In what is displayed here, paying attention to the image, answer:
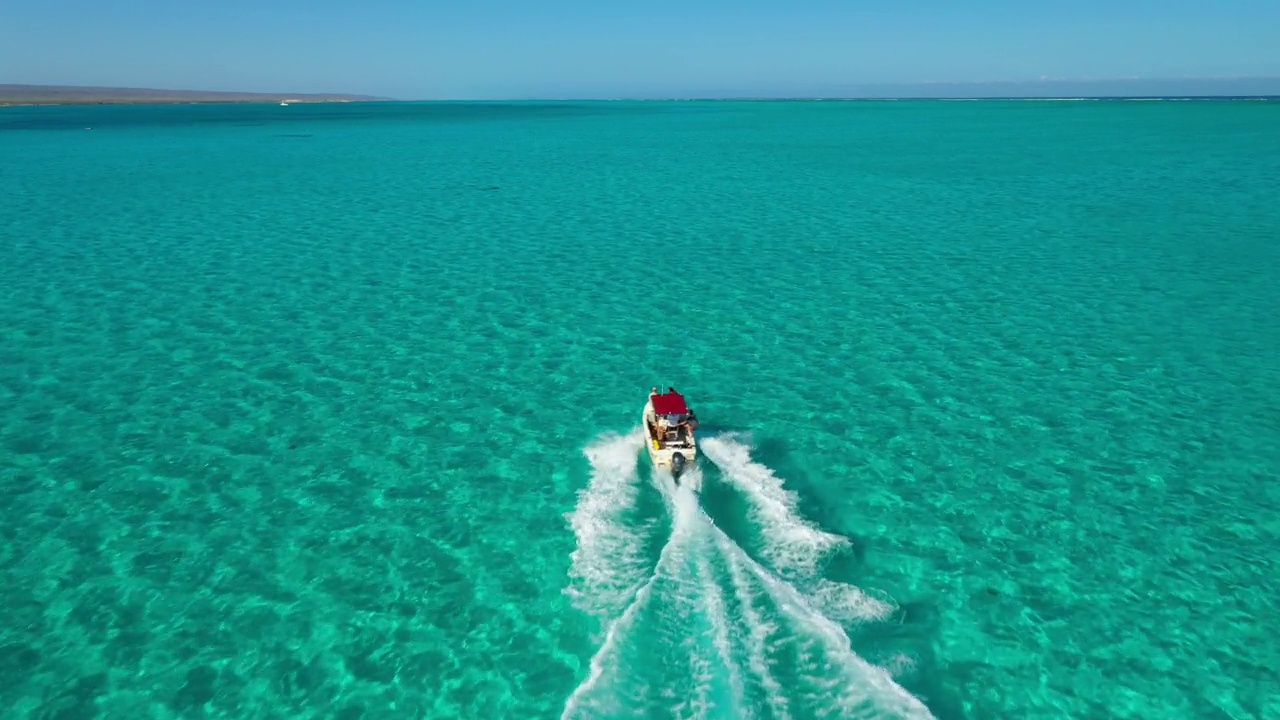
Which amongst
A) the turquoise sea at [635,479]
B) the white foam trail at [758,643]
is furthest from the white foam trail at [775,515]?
the white foam trail at [758,643]

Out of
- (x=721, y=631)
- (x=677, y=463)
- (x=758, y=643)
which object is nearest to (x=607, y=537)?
(x=677, y=463)

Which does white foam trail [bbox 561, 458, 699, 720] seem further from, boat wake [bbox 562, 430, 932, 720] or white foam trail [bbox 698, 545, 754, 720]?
white foam trail [bbox 698, 545, 754, 720]

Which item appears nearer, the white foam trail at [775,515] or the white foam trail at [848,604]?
the white foam trail at [848,604]

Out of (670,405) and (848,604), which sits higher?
(670,405)

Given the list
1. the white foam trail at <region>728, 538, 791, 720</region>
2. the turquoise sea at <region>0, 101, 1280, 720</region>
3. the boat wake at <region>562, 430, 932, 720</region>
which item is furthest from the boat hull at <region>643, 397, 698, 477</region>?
the white foam trail at <region>728, 538, 791, 720</region>

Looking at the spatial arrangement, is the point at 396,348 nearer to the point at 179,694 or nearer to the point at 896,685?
the point at 179,694

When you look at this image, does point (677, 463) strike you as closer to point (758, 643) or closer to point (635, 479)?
point (635, 479)

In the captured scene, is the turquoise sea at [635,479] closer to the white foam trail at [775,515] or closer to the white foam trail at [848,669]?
the white foam trail at [848,669]
